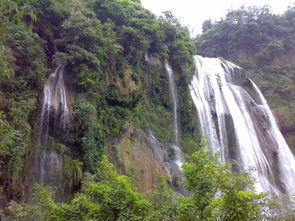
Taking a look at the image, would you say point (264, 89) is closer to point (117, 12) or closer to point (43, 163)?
point (117, 12)

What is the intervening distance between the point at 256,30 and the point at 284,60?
15.7 ft

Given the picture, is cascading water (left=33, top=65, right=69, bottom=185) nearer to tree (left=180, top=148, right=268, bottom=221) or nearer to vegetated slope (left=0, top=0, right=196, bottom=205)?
vegetated slope (left=0, top=0, right=196, bottom=205)

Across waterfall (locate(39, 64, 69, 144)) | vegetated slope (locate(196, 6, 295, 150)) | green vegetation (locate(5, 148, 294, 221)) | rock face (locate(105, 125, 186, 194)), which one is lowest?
green vegetation (locate(5, 148, 294, 221))

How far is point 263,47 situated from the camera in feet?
96.6

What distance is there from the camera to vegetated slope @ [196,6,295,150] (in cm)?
2578

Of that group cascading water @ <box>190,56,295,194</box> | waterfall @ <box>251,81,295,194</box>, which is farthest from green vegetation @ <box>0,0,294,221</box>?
waterfall @ <box>251,81,295,194</box>

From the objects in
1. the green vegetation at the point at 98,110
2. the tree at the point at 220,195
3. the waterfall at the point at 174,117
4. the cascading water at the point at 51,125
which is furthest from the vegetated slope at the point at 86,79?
the tree at the point at 220,195

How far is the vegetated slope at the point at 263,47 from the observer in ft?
84.6

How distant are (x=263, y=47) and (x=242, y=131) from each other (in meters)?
15.3

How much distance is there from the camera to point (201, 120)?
17828mm

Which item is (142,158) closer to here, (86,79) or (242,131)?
(86,79)

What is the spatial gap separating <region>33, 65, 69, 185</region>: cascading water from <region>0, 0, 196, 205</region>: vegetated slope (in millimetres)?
211

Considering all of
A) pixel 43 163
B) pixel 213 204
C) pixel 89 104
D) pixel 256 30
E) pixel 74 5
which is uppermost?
pixel 256 30

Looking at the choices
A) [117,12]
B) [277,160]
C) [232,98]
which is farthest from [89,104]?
[277,160]
